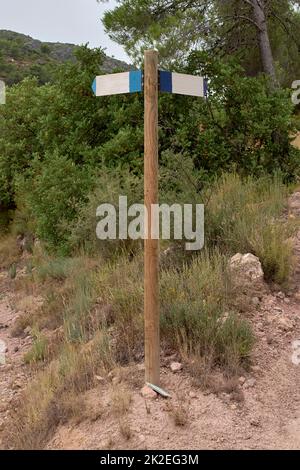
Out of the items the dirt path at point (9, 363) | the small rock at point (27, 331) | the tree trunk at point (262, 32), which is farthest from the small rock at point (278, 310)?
the tree trunk at point (262, 32)

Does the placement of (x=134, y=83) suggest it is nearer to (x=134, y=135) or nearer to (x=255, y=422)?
(x=255, y=422)

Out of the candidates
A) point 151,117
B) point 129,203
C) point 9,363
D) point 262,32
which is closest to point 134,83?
point 151,117

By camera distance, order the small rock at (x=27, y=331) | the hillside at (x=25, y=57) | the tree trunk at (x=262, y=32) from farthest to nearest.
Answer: the hillside at (x=25, y=57)
the tree trunk at (x=262, y=32)
the small rock at (x=27, y=331)

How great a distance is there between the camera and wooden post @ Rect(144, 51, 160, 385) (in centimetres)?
339

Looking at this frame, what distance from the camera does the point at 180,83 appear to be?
351cm

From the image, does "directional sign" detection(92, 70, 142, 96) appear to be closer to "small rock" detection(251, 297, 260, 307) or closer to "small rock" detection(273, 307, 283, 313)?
"small rock" detection(251, 297, 260, 307)

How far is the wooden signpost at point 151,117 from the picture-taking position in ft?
11.1

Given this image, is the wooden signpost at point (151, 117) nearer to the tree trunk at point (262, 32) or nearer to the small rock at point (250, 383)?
the small rock at point (250, 383)

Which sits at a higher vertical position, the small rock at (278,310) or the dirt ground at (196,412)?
the small rock at (278,310)

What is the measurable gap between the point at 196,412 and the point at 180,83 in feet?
7.64

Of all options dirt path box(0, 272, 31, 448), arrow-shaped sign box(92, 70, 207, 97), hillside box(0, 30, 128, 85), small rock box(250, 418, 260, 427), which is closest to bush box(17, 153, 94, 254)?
dirt path box(0, 272, 31, 448)

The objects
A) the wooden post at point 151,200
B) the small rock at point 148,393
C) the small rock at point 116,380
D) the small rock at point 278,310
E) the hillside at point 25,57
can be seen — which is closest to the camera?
the wooden post at point 151,200

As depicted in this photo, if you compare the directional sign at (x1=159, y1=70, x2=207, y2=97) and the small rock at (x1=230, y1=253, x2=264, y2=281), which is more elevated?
the directional sign at (x1=159, y1=70, x2=207, y2=97)
